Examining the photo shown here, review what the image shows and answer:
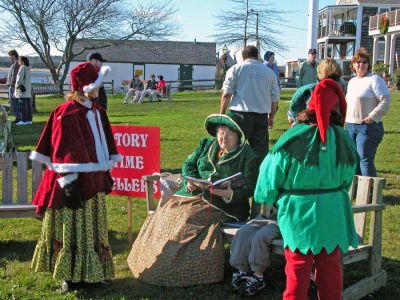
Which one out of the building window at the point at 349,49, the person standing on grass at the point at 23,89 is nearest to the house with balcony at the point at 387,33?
the building window at the point at 349,49

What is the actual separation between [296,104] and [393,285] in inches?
72.8

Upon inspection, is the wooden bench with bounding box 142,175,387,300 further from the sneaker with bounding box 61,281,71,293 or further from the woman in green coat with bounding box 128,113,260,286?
the sneaker with bounding box 61,281,71,293

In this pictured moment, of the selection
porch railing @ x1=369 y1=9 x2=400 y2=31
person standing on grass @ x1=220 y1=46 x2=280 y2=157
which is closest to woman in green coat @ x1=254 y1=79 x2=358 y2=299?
person standing on grass @ x1=220 y1=46 x2=280 y2=157

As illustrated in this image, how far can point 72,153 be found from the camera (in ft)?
13.2

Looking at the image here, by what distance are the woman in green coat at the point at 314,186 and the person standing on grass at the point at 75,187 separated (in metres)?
1.46

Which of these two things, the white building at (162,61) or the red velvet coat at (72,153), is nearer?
the red velvet coat at (72,153)

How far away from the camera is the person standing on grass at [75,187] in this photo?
13.3ft

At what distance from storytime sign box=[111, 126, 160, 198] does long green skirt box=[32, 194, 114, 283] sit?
937 millimetres

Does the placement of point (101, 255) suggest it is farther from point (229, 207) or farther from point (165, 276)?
point (229, 207)

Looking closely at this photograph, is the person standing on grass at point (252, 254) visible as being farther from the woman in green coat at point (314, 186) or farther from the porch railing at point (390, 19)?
the porch railing at point (390, 19)

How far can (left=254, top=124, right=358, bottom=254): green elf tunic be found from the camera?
10.6ft

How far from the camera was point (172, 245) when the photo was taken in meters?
4.38

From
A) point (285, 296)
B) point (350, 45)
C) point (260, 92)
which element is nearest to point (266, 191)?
point (285, 296)

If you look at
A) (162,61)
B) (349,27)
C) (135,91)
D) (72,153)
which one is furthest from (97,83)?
(162,61)
